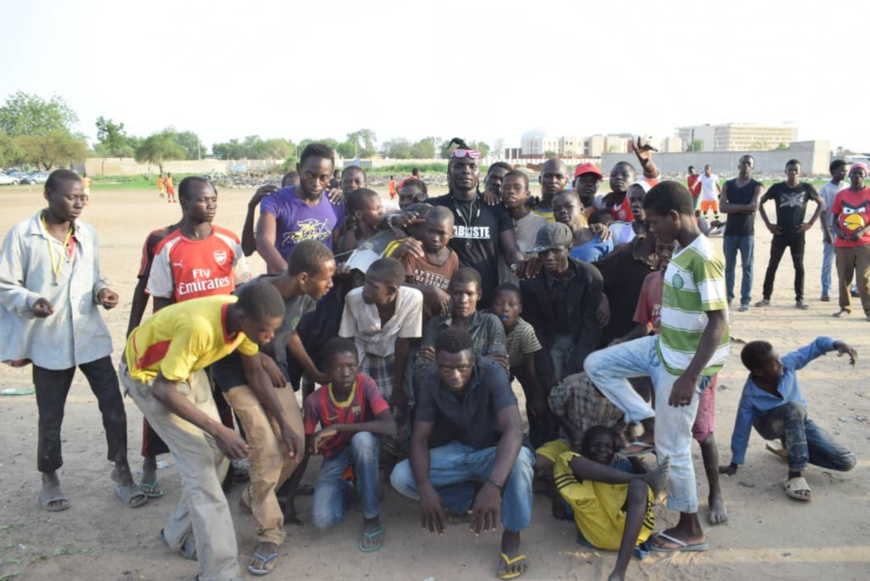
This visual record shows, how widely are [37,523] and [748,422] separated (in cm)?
439

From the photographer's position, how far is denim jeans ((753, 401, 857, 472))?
4066 millimetres

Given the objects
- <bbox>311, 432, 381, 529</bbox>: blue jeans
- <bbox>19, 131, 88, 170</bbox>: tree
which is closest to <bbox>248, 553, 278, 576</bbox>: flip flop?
<bbox>311, 432, 381, 529</bbox>: blue jeans

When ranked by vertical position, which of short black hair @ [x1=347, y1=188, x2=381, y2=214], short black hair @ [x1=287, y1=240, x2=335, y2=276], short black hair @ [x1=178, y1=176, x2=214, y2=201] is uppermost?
short black hair @ [x1=178, y1=176, x2=214, y2=201]

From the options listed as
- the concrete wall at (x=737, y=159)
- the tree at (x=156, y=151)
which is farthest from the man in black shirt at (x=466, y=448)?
the tree at (x=156, y=151)

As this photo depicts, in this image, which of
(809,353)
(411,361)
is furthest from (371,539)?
(809,353)

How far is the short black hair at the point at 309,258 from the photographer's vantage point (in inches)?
139

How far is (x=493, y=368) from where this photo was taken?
12.0ft

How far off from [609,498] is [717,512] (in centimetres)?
75

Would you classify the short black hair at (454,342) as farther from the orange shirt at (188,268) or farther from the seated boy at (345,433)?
the orange shirt at (188,268)

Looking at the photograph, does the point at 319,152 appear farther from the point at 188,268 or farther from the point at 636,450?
the point at 636,450

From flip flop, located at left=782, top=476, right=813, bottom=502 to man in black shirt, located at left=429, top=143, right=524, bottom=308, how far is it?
2.22 metres

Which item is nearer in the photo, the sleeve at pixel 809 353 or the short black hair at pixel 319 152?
the sleeve at pixel 809 353

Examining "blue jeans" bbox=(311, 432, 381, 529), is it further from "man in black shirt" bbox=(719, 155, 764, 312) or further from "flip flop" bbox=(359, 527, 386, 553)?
"man in black shirt" bbox=(719, 155, 764, 312)

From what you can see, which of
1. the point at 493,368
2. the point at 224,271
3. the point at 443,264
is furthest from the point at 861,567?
the point at 224,271
